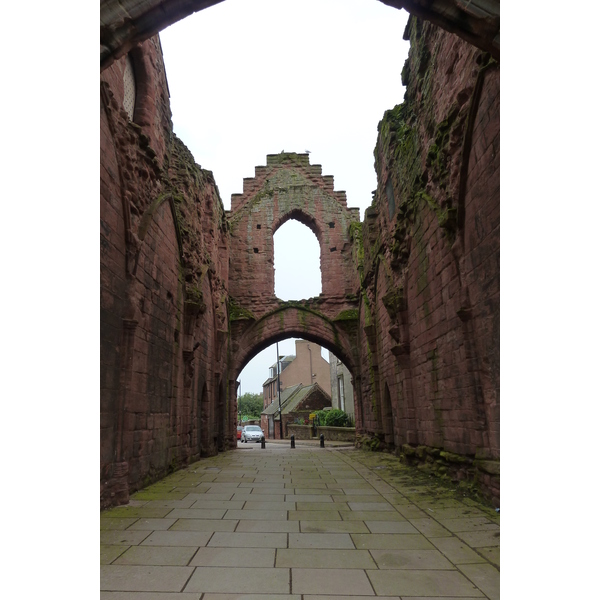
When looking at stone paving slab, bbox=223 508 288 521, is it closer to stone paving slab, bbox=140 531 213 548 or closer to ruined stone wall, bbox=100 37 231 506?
stone paving slab, bbox=140 531 213 548

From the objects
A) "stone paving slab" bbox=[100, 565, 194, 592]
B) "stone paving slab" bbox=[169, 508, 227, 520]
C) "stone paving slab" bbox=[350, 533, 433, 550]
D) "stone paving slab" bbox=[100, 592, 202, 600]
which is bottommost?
"stone paving slab" bbox=[169, 508, 227, 520]

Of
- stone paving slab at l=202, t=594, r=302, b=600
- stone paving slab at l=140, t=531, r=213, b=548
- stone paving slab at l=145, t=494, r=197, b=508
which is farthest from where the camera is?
stone paving slab at l=145, t=494, r=197, b=508

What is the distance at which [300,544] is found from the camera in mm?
3971

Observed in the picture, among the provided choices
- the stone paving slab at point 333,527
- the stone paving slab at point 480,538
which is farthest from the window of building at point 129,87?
the stone paving slab at point 480,538

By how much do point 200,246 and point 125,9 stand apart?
932 centimetres

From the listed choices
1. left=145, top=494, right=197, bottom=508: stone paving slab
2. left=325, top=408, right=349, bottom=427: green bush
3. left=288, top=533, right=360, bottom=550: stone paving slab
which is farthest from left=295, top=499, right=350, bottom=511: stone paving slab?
left=325, top=408, right=349, bottom=427: green bush

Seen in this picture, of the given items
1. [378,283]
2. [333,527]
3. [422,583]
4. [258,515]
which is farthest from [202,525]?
[378,283]

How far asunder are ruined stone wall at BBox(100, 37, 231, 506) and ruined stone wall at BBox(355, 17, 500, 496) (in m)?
4.79

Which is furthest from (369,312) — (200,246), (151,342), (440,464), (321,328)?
(151,342)

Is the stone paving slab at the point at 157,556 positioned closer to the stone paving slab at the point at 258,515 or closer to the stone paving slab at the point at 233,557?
the stone paving slab at the point at 233,557

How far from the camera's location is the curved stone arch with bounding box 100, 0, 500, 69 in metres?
3.44

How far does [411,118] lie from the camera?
1006 centimetres

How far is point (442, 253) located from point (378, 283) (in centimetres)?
627

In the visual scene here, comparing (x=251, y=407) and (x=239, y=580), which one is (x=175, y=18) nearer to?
(x=239, y=580)
